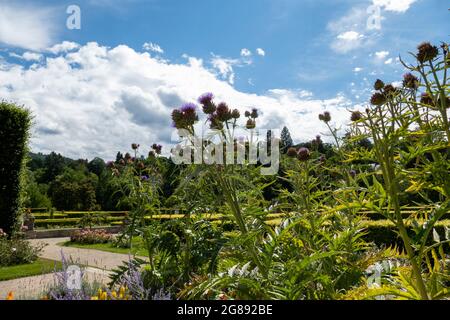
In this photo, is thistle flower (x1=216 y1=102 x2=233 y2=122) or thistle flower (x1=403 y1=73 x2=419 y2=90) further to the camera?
thistle flower (x1=216 y1=102 x2=233 y2=122)

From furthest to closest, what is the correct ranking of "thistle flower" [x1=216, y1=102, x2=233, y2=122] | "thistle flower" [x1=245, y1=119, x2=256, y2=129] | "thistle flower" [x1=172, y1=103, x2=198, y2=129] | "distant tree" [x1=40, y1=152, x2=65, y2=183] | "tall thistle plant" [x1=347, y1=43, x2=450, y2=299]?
"distant tree" [x1=40, y1=152, x2=65, y2=183], "thistle flower" [x1=245, y1=119, x2=256, y2=129], "thistle flower" [x1=216, y1=102, x2=233, y2=122], "thistle flower" [x1=172, y1=103, x2=198, y2=129], "tall thistle plant" [x1=347, y1=43, x2=450, y2=299]

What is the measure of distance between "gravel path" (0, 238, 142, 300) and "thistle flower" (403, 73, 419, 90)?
3613 mm

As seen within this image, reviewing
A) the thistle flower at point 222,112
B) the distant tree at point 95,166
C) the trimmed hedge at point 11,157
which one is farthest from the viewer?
the distant tree at point 95,166

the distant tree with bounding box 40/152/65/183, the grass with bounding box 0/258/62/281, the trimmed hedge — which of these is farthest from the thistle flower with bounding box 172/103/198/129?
the distant tree with bounding box 40/152/65/183

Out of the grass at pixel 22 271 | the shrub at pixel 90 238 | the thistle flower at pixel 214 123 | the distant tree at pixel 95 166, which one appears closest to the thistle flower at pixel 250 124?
the thistle flower at pixel 214 123

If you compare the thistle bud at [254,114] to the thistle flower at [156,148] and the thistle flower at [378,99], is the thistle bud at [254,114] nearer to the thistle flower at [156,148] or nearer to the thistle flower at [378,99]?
the thistle flower at [156,148]

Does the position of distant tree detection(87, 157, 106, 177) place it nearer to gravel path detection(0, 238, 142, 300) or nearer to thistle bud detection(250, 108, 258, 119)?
gravel path detection(0, 238, 142, 300)

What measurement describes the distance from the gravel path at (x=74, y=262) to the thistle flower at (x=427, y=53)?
3.78 meters

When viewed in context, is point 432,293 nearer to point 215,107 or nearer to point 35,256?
point 215,107

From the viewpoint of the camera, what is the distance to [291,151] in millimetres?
4227

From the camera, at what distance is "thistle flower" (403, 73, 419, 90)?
220 centimetres

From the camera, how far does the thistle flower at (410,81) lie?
2.20 m
